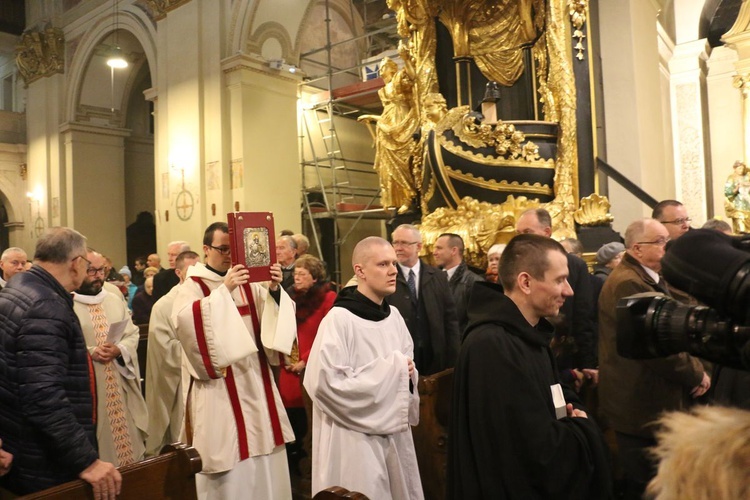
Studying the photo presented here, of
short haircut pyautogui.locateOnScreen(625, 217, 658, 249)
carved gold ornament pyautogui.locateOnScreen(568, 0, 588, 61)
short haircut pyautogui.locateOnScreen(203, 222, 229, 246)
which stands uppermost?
carved gold ornament pyautogui.locateOnScreen(568, 0, 588, 61)

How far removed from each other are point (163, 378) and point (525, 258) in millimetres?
3484

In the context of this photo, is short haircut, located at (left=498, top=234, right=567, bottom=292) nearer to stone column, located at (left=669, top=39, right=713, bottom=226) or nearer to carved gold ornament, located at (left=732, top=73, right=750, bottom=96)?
carved gold ornament, located at (left=732, top=73, right=750, bottom=96)

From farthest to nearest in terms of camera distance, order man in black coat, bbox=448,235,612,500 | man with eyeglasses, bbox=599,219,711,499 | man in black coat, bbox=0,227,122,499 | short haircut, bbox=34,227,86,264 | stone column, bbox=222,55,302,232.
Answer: stone column, bbox=222,55,302,232 → man with eyeglasses, bbox=599,219,711,499 → short haircut, bbox=34,227,86,264 → man in black coat, bbox=0,227,122,499 → man in black coat, bbox=448,235,612,500

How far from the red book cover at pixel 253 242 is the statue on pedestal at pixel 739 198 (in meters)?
9.15

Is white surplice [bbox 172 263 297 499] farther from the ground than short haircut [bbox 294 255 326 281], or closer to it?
closer to it

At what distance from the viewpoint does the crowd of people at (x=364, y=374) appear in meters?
2.20

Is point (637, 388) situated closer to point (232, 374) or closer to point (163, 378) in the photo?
point (232, 374)

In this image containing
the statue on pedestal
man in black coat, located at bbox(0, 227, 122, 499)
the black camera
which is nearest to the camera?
the black camera

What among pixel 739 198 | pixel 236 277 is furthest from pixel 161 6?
pixel 236 277

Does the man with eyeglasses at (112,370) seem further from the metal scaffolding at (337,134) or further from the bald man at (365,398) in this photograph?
the metal scaffolding at (337,134)

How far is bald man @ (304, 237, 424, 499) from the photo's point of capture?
309cm

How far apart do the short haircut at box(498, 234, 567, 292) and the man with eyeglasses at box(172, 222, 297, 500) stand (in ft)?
5.11

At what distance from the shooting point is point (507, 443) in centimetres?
212

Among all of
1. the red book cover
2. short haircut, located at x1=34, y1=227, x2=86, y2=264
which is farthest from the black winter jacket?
the red book cover
